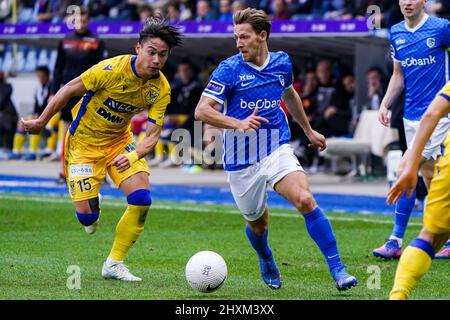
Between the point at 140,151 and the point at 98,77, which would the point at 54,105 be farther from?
the point at 140,151

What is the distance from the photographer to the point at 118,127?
1006 centimetres

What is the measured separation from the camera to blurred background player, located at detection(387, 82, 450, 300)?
6.88m

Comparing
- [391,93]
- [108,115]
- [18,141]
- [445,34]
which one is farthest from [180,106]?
[108,115]

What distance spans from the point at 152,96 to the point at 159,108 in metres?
0.12

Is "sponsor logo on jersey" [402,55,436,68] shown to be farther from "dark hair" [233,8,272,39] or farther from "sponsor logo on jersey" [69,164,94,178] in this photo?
"sponsor logo on jersey" [69,164,94,178]

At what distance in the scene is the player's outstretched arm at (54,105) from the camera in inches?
372

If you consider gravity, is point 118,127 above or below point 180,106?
above

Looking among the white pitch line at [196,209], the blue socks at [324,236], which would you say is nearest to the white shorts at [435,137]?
the blue socks at [324,236]

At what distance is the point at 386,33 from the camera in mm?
19891

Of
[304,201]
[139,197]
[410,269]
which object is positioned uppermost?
[410,269]

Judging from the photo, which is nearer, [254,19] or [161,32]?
[254,19]

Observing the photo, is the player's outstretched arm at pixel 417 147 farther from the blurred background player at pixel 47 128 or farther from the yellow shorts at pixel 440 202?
the blurred background player at pixel 47 128

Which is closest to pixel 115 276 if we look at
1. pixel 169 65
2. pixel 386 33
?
pixel 386 33
